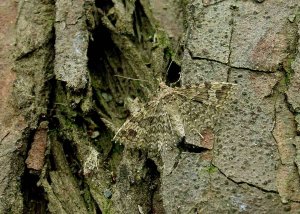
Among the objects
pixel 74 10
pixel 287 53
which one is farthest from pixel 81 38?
pixel 287 53

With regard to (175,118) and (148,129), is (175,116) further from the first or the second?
(148,129)

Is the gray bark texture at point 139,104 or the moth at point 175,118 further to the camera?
the moth at point 175,118

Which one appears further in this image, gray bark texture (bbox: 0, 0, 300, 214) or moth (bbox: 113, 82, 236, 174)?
moth (bbox: 113, 82, 236, 174)

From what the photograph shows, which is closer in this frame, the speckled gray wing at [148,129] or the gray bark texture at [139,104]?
the gray bark texture at [139,104]

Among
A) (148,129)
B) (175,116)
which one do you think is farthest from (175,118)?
(148,129)
